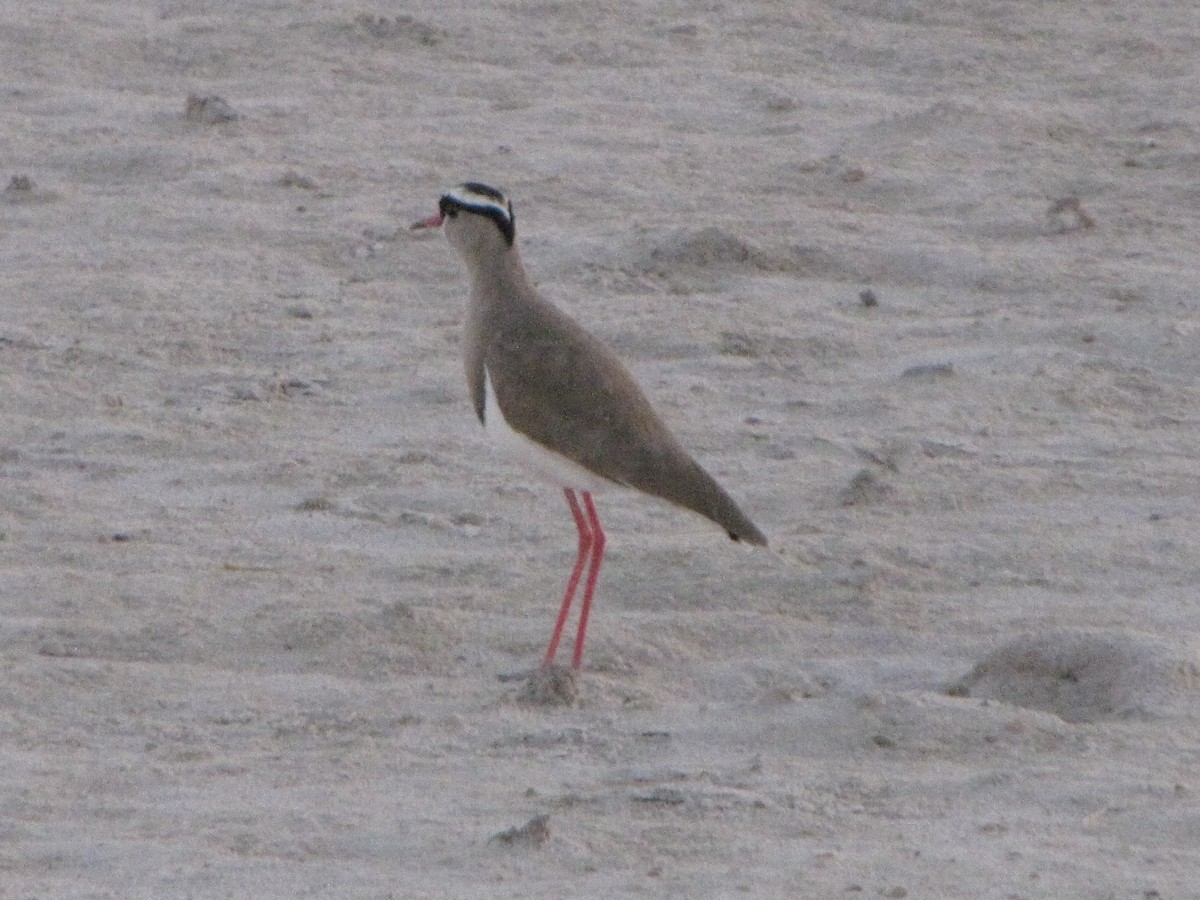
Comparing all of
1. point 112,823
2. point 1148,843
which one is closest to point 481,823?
point 112,823

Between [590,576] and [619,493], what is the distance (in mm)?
925

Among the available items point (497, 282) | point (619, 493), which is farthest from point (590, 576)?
point (497, 282)

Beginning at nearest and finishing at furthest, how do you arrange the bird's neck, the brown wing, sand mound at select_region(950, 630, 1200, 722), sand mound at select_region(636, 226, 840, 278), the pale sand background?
the pale sand background
sand mound at select_region(950, 630, 1200, 722)
the brown wing
the bird's neck
sand mound at select_region(636, 226, 840, 278)

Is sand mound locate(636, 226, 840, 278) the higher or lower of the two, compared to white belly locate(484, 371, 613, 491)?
lower

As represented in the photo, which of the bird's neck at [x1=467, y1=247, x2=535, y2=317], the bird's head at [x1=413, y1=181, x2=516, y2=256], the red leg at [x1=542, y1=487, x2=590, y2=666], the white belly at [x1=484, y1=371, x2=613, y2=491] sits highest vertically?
the bird's head at [x1=413, y1=181, x2=516, y2=256]

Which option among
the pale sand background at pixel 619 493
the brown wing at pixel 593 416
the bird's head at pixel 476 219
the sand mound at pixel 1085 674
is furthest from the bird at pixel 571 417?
the sand mound at pixel 1085 674

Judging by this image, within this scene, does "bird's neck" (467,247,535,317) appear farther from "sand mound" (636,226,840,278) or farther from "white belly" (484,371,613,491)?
"sand mound" (636,226,840,278)

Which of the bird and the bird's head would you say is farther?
the bird's head

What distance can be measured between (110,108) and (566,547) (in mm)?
4887

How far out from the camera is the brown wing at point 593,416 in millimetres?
6820

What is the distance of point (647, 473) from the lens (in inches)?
270

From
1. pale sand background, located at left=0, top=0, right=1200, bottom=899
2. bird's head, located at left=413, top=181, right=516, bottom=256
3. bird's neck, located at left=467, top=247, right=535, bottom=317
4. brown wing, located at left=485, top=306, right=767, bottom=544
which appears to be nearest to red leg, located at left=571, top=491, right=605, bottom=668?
pale sand background, located at left=0, top=0, right=1200, bottom=899

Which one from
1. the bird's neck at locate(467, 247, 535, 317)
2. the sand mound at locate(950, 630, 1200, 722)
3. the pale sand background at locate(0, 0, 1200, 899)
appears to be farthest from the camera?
the bird's neck at locate(467, 247, 535, 317)

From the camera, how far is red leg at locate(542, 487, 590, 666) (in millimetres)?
6723
